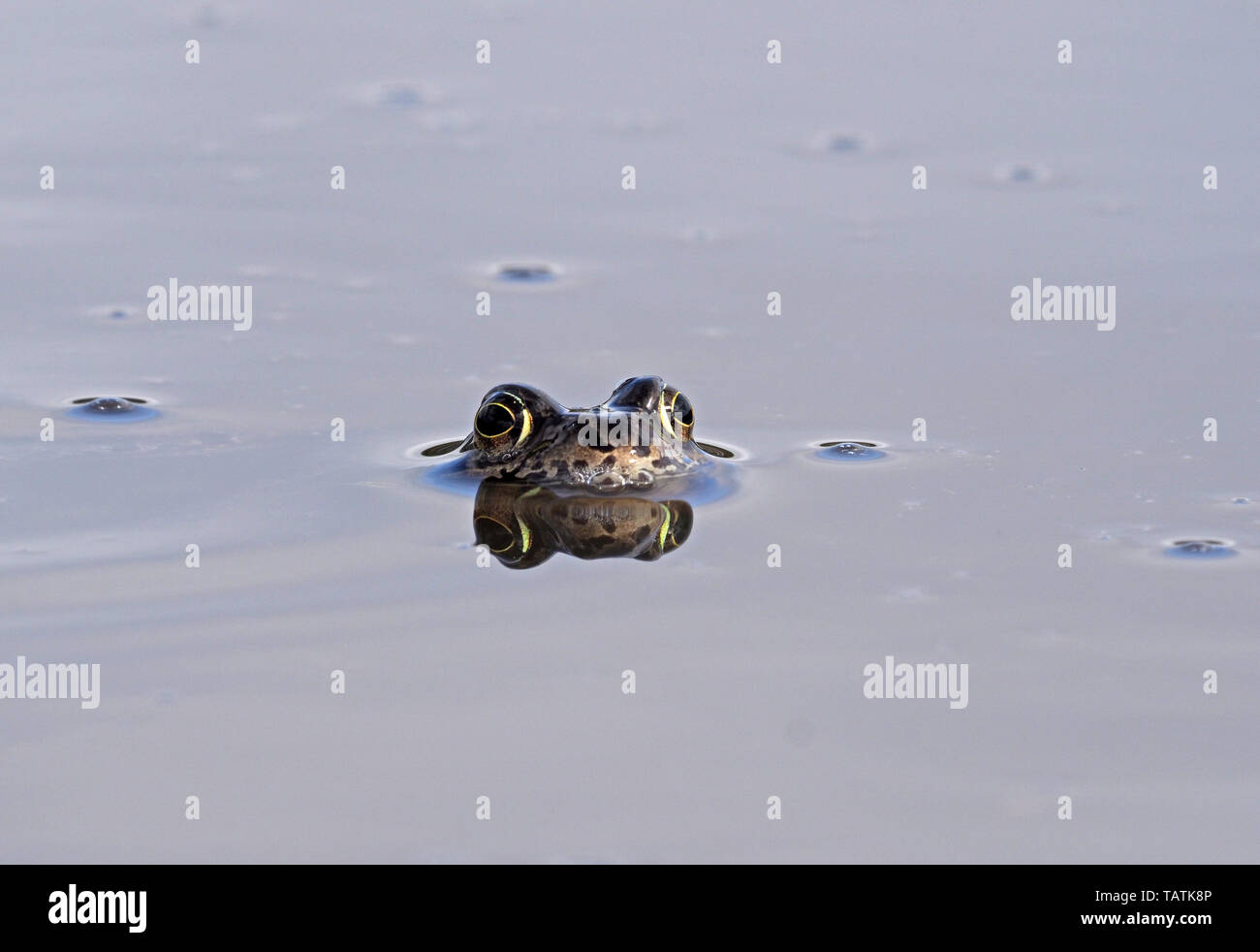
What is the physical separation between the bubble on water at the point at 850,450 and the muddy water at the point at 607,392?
0.05 metres

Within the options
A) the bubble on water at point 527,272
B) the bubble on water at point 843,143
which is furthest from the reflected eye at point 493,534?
the bubble on water at point 843,143

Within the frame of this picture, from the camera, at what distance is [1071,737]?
300 inches

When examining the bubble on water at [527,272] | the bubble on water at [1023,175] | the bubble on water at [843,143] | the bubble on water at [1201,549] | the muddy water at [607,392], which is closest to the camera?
the muddy water at [607,392]

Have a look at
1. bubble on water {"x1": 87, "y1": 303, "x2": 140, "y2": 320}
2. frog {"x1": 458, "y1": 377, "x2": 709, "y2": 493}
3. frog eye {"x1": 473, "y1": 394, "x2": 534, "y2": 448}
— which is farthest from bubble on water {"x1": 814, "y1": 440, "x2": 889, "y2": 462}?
bubble on water {"x1": 87, "y1": 303, "x2": 140, "y2": 320}

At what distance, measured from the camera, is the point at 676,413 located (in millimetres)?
10961

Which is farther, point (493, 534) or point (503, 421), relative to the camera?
point (503, 421)

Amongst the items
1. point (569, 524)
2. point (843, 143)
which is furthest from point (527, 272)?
point (569, 524)

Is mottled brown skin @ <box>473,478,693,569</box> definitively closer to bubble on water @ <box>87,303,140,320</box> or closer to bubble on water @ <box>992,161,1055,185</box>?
bubble on water @ <box>87,303,140,320</box>

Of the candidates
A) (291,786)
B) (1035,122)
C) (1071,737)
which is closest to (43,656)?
(291,786)

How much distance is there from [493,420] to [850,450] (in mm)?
2159

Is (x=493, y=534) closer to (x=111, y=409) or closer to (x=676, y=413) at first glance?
(x=676, y=413)

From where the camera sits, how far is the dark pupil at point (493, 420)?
1080 centimetres

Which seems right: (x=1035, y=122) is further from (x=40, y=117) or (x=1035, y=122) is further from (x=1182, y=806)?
(x=1182, y=806)

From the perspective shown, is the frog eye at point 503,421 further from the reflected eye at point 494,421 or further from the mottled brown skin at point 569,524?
the mottled brown skin at point 569,524
